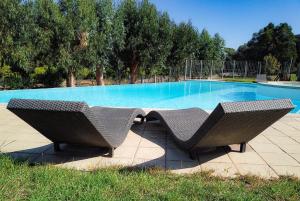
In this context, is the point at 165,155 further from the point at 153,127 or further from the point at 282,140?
the point at 282,140

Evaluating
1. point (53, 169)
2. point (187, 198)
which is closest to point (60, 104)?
point (53, 169)

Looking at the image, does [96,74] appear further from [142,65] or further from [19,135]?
[19,135]

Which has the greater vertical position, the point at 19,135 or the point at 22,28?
the point at 22,28

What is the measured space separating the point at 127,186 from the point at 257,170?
1.74 m

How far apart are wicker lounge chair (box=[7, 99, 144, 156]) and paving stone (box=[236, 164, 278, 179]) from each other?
1.72 metres

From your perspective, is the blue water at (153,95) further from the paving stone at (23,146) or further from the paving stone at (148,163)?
the paving stone at (148,163)

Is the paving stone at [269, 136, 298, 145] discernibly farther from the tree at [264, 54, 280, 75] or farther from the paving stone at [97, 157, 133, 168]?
the tree at [264, 54, 280, 75]

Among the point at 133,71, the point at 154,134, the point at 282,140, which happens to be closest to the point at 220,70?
the point at 133,71

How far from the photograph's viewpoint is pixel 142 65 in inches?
828

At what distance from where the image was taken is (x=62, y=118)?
10.8 feet

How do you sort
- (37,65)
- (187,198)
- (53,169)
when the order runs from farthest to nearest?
(37,65)
(53,169)
(187,198)

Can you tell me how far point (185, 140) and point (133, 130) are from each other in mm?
1802

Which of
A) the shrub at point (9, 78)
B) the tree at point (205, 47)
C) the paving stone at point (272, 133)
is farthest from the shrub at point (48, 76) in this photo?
the tree at point (205, 47)

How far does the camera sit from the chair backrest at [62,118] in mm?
3125
